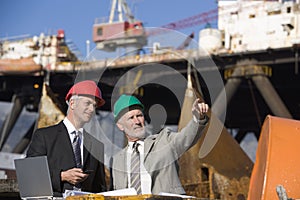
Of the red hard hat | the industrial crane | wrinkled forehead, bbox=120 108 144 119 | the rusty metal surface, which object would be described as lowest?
the rusty metal surface

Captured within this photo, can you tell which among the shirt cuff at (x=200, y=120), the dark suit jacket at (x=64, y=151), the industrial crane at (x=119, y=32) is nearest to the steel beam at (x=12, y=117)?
the industrial crane at (x=119, y=32)

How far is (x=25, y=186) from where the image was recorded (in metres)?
4.53

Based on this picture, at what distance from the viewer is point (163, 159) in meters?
5.23

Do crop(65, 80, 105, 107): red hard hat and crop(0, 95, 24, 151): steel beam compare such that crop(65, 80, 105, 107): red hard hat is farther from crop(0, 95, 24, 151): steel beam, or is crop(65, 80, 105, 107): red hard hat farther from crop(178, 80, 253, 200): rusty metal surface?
crop(0, 95, 24, 151): steel beam

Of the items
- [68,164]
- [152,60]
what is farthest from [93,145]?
[152,60]

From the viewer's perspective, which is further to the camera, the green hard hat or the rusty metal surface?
the rusty metal surface

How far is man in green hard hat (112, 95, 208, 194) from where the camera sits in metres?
5.12

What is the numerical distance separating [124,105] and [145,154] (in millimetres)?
479

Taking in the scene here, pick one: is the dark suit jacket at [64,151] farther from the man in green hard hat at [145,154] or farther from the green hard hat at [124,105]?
the green hard hat at [124,105]

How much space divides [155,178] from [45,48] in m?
33.3

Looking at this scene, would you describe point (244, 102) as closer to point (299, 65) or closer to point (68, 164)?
point (299, 65)

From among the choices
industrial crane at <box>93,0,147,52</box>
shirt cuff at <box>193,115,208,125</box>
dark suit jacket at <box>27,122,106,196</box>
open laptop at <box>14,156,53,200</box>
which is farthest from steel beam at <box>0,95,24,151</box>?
open laptop at <box>14,156,53,200</box>

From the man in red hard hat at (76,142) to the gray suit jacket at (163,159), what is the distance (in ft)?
0.82

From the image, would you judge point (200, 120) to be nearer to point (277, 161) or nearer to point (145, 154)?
point (145, 154)
